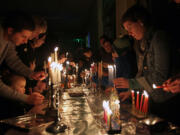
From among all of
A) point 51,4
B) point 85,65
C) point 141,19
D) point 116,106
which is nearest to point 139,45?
point 141,19

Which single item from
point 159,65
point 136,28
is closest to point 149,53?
point 159,65

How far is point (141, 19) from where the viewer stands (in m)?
2.02

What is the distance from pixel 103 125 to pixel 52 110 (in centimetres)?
54

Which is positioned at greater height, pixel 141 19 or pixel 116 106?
pixel 141 19

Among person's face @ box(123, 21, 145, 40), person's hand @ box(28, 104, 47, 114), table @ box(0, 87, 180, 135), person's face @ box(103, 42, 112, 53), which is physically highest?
person's face @ box(103, 42, 112, 53)

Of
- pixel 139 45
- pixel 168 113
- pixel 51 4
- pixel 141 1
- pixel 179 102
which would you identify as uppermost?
pixel 51 4

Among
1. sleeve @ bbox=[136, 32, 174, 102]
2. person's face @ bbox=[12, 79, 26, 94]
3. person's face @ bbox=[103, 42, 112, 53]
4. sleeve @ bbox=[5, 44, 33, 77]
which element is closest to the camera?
sleeve @ bbox=[136, 32, 174, 102]

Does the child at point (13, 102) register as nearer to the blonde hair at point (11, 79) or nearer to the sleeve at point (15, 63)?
the blonde hair at point (11, 79)

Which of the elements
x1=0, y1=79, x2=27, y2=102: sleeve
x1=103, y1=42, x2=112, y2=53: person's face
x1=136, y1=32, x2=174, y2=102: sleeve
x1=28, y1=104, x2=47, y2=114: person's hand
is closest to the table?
x1=28, y1=104, x2=47, y2=114: person's hand

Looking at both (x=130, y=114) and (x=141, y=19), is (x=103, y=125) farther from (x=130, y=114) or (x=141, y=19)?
(x=141, y=19)

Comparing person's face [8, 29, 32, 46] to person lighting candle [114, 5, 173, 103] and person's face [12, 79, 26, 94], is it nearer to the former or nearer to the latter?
person's face [12, 79, 26, 94]

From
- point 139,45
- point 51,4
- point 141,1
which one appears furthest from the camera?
point 51,4

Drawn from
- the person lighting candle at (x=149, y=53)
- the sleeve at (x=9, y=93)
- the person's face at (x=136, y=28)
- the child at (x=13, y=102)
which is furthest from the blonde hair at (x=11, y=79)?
the person's face at (x=136, y=28)

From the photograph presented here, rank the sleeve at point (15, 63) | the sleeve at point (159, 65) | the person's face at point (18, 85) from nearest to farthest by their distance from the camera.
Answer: the sleeve at point (159, 65), the person's face at point (18, 85), the sleeve at point (15, 63)
